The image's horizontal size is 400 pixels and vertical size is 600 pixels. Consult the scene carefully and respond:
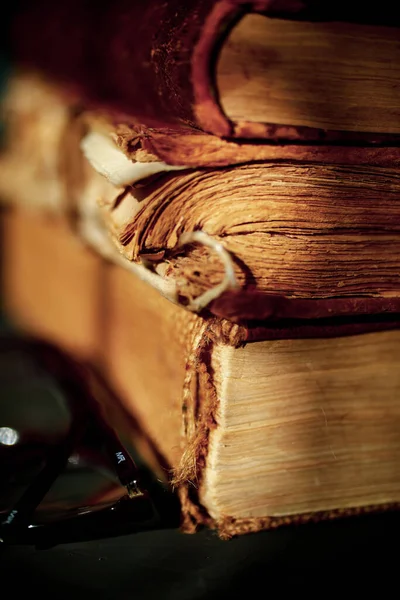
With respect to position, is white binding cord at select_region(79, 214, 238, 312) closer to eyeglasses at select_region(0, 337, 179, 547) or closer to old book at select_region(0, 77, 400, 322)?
old book at select_region(0, 77, 400, 322)

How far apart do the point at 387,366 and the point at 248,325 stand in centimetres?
18

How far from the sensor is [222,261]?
1.57 feet

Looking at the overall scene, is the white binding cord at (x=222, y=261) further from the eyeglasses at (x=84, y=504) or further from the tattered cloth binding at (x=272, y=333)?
the eyeglasses at (x=84, y=504)

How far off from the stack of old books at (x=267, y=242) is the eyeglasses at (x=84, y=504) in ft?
0.11

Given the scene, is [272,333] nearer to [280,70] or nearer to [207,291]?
[207,291]

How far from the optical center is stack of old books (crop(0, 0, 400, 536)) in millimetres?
480

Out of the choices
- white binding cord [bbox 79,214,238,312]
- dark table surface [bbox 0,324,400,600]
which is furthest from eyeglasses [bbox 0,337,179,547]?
white binding cord [bbox 79,214,238,312]

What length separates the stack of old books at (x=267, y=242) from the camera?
1.58ft

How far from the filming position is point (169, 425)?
662 mm

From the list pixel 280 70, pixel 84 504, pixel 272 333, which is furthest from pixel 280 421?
pixel 280 70

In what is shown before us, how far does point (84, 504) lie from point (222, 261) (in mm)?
293

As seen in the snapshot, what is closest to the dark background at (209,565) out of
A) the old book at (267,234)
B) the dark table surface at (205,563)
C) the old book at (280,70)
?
the dark table surface at (205,563)

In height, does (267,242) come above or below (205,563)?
above

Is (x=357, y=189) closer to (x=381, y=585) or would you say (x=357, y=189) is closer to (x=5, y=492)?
(x=381, y=585)
